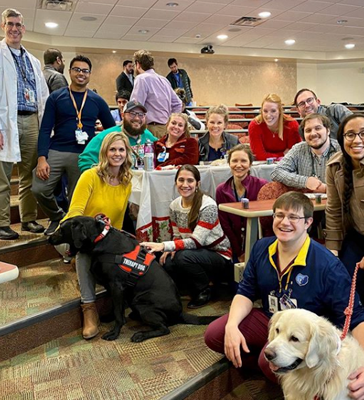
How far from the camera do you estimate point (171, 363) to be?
7.13 ft

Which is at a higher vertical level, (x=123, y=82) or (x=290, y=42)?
(x=290, y=42)

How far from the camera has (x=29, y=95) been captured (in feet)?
11.1

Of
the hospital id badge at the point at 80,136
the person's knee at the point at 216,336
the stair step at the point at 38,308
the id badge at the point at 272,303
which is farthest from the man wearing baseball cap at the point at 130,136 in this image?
the id badge at the point at 272,303

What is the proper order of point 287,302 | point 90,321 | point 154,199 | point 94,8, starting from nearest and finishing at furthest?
point 287,302
point 90,321
point 154,199
point 94,8

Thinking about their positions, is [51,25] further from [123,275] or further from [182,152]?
[123,275]

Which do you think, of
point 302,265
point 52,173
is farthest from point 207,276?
point 52,173

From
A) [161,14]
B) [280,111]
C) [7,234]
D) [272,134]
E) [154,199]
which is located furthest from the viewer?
[161,14]

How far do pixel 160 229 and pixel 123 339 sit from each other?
901 mm

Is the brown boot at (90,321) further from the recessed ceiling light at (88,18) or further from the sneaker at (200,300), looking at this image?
the recessed ceiling light at (88,18)

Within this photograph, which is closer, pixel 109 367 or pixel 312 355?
pixel 312 355

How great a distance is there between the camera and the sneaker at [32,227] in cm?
Result: 357

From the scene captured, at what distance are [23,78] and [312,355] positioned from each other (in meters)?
2.94

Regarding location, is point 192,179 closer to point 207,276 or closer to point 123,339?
point 207,276

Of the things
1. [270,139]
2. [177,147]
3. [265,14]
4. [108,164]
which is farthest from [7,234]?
[265,14]
